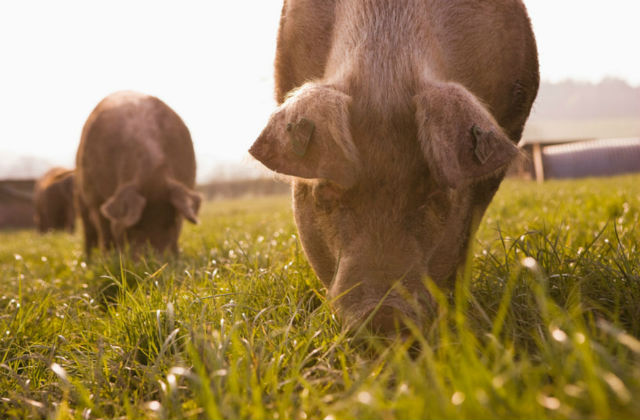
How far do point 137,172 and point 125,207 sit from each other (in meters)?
0.52

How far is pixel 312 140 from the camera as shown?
208 centimetres

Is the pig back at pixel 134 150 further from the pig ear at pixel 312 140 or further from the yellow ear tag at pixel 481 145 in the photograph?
the yellow ear tag at pixel 481 145

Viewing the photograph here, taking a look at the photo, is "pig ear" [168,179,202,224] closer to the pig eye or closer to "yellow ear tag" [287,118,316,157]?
the pig eye

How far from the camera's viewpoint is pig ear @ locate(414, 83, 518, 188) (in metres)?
1.94

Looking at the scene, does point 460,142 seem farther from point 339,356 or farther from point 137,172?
point 137,172

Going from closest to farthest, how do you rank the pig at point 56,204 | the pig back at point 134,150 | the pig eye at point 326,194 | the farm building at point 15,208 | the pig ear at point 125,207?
the pig eye at point 326,194
the pig ear at point 125,207
the pig back at point 134,150
the pig at point 56,204
the farm building at point 15,208

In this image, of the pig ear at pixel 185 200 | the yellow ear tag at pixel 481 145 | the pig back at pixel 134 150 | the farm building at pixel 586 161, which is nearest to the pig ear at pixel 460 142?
the yellow ear tag at pixel 481 145

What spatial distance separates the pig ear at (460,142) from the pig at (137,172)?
348cm

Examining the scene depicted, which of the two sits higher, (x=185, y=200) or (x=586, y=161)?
(x=185, y=200)

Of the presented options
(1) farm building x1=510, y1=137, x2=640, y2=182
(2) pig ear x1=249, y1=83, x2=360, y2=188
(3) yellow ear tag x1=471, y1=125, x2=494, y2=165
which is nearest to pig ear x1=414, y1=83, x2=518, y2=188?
(3) yellow ear tag x1=471, y1=125, x2=494, y2=165

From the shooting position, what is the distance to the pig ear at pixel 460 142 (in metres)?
1.94

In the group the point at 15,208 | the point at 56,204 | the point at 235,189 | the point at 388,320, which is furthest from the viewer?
the point at 235,189

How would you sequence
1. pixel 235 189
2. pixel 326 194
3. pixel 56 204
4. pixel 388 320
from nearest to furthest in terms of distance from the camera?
pixel 388 320 → pixel 326 194 → pixel 56 204 → pixel 235 189

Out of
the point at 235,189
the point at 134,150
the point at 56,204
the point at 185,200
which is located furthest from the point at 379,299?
the point at 235,189
